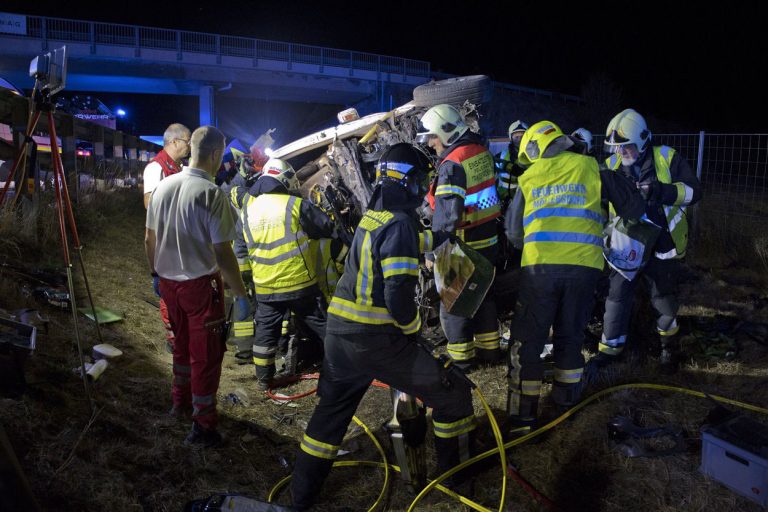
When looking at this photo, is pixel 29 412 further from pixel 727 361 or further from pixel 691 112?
pixel 691 112

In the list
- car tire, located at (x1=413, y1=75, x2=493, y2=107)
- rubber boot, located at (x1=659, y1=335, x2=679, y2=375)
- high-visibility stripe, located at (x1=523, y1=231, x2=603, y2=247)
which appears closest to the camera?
high-visibility stripe, located at (x1=523, y1=231, x2=603, y2=247)

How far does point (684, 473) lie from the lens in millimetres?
3135

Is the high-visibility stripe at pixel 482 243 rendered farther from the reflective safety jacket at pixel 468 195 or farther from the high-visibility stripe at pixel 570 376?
the high-visibility stripe at pixel 570 376

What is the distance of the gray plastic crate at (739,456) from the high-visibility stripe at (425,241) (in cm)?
186

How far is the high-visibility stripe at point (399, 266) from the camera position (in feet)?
9.13

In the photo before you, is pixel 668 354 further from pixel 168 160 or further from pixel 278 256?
pixel 168 160

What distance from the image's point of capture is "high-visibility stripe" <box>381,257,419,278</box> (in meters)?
2.78

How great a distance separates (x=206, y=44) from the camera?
3031cm

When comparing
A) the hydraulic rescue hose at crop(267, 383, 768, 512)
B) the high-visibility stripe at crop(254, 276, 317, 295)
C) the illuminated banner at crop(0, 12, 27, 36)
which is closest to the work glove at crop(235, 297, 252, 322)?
the high-visibility stripe at crop(254, 276, 317, 295)

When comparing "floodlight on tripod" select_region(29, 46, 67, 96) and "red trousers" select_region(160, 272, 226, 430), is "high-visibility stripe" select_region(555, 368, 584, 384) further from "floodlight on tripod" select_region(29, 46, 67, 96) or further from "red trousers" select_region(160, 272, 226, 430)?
"floodlight on tripod" select_region(29, 46, 67, 96)

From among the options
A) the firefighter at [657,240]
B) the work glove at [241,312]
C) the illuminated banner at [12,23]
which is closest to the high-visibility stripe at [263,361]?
the work glove at [241,312]

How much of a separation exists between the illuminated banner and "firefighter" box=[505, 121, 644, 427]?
3086 cm

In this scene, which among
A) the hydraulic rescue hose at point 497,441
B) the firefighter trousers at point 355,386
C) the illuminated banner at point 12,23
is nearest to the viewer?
the firefighter trousers at point 355,386

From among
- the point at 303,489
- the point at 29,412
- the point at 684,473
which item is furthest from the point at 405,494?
the point at 29,412
